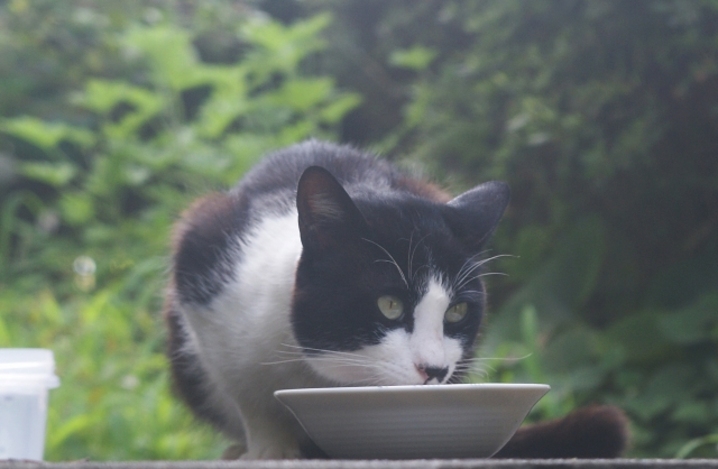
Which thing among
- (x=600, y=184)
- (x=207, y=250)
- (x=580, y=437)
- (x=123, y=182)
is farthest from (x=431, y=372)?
(x=123, y=182)

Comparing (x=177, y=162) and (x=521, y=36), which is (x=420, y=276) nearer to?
(x=521, y=36)

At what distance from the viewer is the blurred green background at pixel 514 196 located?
2361 millimetres

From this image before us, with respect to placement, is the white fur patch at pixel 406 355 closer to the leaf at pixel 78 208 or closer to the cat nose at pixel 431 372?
the cat nose at pixel 431 372

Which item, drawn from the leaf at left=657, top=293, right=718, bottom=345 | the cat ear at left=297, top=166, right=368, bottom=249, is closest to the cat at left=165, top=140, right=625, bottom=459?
the cat ear at left=297, top=166, right=368, bottom=249

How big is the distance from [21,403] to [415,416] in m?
0.53

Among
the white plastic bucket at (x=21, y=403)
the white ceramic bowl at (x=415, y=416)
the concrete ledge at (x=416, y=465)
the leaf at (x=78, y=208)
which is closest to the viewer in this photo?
the concrete ledge at (x=416, y=465)

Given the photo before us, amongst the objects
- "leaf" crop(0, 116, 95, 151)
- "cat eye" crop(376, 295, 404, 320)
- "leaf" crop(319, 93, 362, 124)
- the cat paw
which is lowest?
the cat paw

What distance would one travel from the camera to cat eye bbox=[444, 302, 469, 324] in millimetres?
1229

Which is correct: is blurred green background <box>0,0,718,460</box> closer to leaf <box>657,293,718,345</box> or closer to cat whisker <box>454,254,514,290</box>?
leaf <box>657,293,718,345</box>

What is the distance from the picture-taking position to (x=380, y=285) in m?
1.16

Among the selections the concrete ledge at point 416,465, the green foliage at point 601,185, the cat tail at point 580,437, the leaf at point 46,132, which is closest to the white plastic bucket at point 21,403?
the concrete ledge at point 416,465

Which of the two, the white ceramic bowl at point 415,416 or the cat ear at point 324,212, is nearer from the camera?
the white ceramic bowl at point 415,416

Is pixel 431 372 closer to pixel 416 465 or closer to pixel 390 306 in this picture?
pixel 390 306

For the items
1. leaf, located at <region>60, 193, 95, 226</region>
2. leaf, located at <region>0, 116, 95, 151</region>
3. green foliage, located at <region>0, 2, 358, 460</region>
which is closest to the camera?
green foliage, located at <region>0, 2, 358, 460</region>
